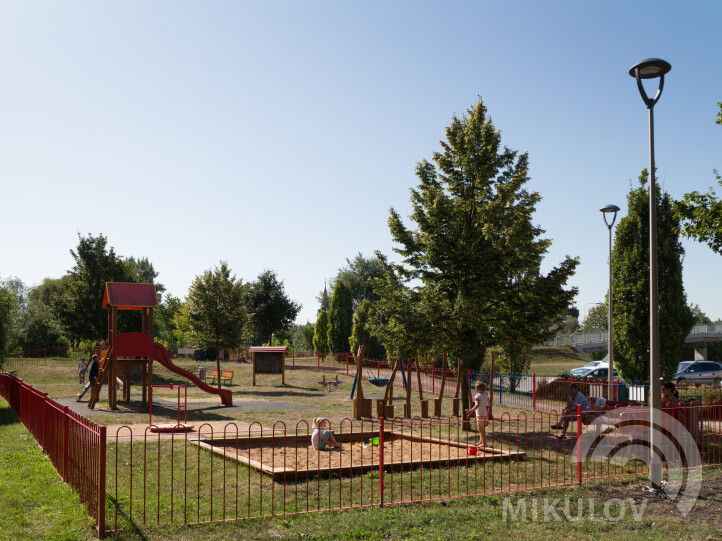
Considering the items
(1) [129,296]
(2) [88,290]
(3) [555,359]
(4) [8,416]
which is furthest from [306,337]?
(4) [8,416]

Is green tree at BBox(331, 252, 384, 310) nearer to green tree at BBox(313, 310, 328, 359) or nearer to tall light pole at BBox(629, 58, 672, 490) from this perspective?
green tree at BBox(313, 310, 328, 359)

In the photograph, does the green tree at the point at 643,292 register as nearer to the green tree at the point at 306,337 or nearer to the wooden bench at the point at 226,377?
the wooden bench at the point at 226,377

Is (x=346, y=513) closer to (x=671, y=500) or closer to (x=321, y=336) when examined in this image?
(x=671, y=500)

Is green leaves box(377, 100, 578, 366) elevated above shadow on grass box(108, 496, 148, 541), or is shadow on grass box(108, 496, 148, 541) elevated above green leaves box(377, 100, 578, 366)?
green leaves box(377, 100, 578, 366)

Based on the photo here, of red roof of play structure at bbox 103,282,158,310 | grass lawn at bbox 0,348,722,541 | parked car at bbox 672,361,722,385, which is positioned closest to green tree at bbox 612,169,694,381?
grass lawn at bbox 0,348,722,541

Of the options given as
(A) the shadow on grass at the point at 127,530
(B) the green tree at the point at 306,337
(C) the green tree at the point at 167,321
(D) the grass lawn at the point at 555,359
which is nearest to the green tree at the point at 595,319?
(D) the grass lawn at the point at 555,359

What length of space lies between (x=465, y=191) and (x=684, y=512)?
Result: 11638mm

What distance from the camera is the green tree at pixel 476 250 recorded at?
17.3 metres

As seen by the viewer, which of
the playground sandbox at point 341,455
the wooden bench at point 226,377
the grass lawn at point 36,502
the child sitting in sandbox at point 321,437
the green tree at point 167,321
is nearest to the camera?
the grass lawn at point 36,502

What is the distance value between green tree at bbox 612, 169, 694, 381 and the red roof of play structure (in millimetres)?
17047

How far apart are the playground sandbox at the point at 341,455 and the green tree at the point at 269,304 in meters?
47.3

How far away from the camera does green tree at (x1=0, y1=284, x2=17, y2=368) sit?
77.9 feet

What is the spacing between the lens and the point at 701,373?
37406 millimetres

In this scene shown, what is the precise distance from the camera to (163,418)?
1950 centimetres
